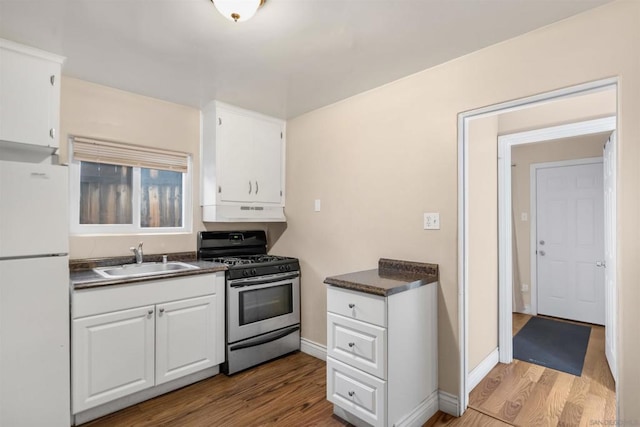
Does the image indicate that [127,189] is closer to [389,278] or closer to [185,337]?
[185,337]

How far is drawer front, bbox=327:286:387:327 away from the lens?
75.1 inches

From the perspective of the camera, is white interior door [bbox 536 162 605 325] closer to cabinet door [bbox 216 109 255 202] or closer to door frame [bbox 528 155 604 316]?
door frame [bbox 528 155 604 316]

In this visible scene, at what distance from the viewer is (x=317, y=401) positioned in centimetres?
236

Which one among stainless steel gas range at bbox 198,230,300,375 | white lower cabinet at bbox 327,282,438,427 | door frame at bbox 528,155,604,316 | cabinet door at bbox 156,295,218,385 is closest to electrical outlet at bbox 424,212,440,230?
white lower cabinet at bbox 327,282,438,427

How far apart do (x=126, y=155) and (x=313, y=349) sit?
2389 millimetres

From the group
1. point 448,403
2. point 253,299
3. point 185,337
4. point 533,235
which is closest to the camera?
point 448,403

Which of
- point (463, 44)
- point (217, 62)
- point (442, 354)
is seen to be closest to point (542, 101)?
point (463, 44)

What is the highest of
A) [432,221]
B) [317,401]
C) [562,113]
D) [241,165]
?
[562,113]

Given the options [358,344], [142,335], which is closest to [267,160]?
[142,335]

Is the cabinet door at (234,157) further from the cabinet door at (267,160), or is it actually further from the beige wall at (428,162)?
the beige wall at (428,162)

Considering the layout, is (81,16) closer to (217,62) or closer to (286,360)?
(217,62)

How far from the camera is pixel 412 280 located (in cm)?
213

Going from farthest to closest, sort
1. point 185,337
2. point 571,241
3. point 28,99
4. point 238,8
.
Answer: point 571,241 < point 185,337 < point 28,99 < point 238,8

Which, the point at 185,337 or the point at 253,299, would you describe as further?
the point at 253,299
